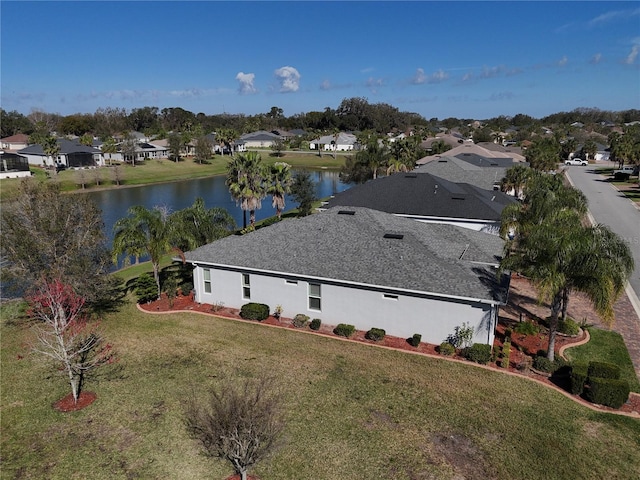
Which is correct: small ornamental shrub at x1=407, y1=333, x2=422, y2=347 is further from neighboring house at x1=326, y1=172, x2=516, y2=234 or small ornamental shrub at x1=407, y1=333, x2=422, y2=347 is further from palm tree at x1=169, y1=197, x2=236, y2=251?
neighboring house at x1=326, y1=172, x2=516, y2=234

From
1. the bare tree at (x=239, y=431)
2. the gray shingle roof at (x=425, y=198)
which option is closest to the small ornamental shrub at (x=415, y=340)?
the bare tree at (x=239, y=431)

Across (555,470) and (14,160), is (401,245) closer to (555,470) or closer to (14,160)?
(555,470)

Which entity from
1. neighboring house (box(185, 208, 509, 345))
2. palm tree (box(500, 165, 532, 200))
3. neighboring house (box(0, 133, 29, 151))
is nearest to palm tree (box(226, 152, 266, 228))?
neighboring house (box(185, 208, 509, 345))

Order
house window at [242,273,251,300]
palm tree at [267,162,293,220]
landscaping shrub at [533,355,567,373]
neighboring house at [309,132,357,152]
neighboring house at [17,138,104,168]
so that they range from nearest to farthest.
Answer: landscaping shrub at [533,355,567,373], house window at [242,273,251,300], palm tree at [267,162,293,220], neighboring house at [17,138,104,168], neighboring house at [309,132,357,152]

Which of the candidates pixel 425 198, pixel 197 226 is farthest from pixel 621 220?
pixel 197 226

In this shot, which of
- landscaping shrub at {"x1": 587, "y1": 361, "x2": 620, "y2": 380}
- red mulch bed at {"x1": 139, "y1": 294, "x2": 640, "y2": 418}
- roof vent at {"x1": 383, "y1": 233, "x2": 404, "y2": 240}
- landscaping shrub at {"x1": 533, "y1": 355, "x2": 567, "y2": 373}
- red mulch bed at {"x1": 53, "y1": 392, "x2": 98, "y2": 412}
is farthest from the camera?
roof vent at {"x1": 383, "y1": 233, "x2": 404, "y2": 240}

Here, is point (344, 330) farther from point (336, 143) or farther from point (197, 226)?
point (336, 143)

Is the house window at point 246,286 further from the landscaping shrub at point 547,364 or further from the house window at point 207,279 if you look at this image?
the landscaping shrub at point 547,364
